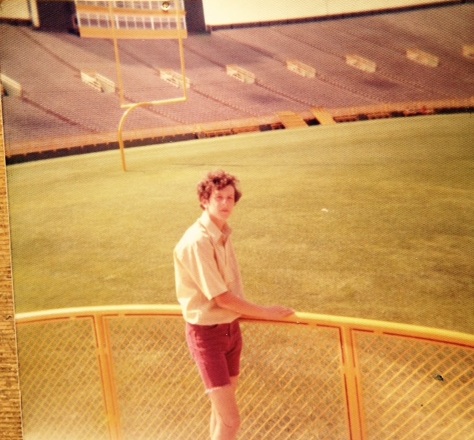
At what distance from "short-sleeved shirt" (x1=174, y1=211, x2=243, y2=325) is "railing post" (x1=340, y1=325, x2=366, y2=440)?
0.55 metres

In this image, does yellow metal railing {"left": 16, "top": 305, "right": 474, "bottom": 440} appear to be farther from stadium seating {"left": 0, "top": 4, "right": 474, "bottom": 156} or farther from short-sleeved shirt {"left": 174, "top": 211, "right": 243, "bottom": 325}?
stadium seating {"left": 0, "top": 4, "right": 474, "bottom": 156}

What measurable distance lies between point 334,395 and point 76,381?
1.93 m

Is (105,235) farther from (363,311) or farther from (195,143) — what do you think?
(195,143)

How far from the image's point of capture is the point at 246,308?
218 centimetres

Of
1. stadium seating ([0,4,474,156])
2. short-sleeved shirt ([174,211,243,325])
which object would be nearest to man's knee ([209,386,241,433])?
short-sleeved shirt ([174,211,243,325])

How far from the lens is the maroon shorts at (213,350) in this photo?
216 centimetres

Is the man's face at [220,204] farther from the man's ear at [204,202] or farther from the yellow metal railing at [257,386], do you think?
the yellow metal railing at [257,386]

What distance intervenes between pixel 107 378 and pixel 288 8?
11.5ft

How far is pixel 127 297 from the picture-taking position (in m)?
5.02

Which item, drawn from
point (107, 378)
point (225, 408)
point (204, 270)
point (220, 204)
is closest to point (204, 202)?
point (220, 204)

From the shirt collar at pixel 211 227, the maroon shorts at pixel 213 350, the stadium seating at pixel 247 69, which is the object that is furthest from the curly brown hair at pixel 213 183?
the stadium seating at pixel 247 69

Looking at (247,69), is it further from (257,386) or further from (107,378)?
(107,378)

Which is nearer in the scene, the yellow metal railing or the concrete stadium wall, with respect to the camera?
the yellow metal railing

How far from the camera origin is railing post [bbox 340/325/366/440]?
2.33 m
